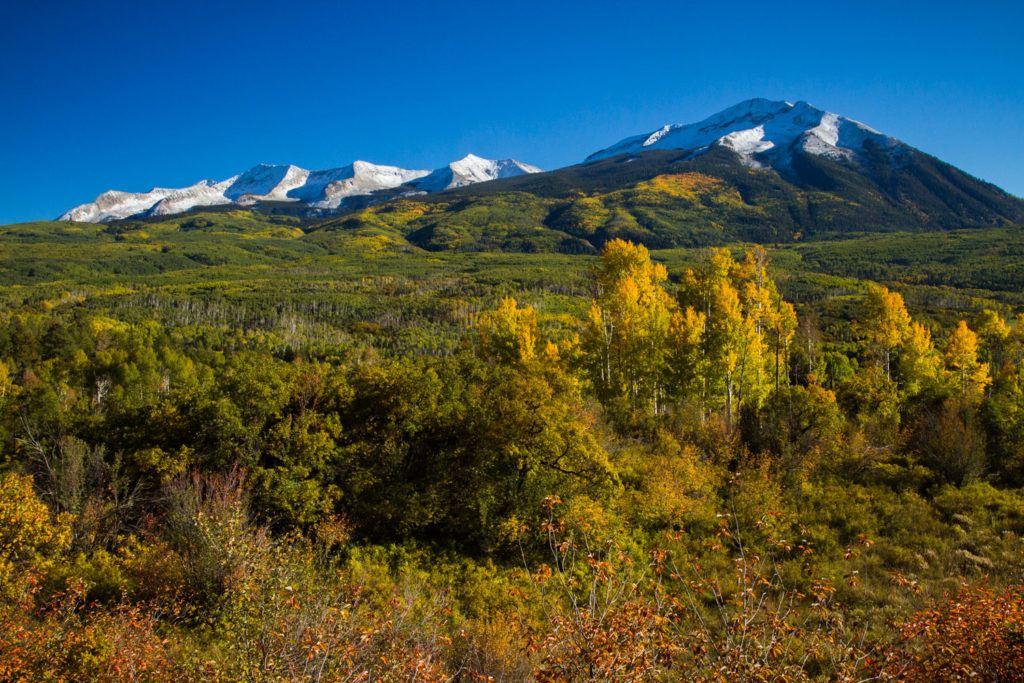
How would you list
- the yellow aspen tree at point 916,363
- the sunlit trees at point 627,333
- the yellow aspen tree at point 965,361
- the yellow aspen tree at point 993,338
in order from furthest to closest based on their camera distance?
1. the yellow aspen tree at point 993,338
2. the yellow aspen tree at point 965,361
3. the yellow aspen tree at point 916,363
4. the sunlit trees at point 627,333

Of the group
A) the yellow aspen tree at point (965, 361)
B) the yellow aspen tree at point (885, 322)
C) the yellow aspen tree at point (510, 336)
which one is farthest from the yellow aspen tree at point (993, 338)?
the yellow aspen tree at point (510, 336)

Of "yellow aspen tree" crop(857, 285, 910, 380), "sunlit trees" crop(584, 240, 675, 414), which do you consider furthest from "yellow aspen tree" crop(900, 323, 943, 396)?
"sunlit trees" crop(584, 240, 675, 414)

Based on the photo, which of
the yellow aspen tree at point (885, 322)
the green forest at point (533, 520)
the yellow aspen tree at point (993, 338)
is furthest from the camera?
the yellow aspen tree at point (993, 338)

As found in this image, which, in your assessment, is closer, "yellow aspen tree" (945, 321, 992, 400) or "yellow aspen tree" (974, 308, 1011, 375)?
"yellow aspen tree" (945, 321, 992, 400)

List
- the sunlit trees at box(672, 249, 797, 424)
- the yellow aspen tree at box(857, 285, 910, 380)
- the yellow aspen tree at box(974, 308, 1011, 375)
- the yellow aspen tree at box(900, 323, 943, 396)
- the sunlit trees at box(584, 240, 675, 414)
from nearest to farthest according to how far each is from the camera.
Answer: the sunlit trees at box(672, 249, 797, 424), the sunlit trees at box(584, 240, 675, 414), the yellow aspen tree at box(900, 323, 943, 396), the yellow aspen tree at box(857, 285, 910, 380), the yellow aspen tree at box(974, 308, 1011, 375)

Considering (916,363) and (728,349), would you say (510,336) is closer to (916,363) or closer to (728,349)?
(728,349)

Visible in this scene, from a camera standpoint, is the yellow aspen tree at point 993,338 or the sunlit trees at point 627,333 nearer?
the sunlit trees at point 627,333

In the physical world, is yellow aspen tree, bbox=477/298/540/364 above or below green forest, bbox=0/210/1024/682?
above

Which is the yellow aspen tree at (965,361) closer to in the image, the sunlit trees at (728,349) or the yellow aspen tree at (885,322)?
the yellow aspen tree at (885,322)

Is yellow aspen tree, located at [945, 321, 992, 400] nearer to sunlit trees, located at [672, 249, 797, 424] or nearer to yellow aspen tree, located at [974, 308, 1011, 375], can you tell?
yellow aspen tree, located at [974, 308, 1011, 375]

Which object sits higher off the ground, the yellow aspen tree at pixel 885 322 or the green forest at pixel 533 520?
the yellow aspen tree at pixel 885 322

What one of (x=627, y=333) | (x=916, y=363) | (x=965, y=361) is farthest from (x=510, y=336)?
(x=965, y=361)

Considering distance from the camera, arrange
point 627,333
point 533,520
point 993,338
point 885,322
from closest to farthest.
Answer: point 533,520
point 627,333
point 885,322
point 993,338

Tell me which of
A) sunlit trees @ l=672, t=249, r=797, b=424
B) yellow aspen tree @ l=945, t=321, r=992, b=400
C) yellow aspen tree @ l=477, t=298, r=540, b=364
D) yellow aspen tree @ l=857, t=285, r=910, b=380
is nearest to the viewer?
sunlit trees @ l=672, t=249, r=797, b=424
